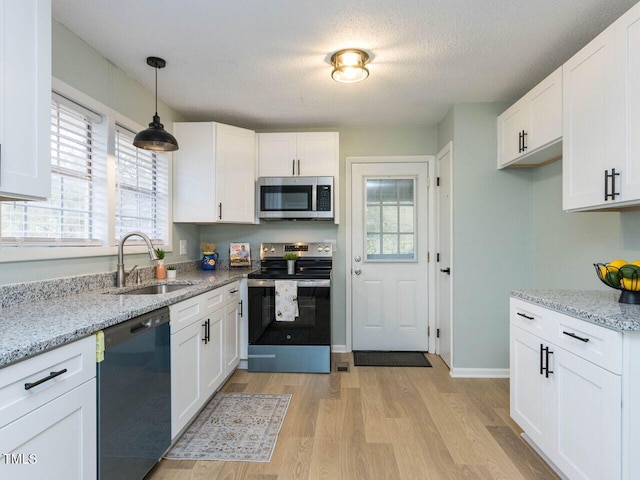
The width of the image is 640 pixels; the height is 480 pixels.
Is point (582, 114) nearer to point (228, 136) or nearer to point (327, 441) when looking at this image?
point (327, 441)

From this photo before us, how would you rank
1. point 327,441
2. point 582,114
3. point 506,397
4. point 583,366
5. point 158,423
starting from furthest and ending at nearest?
point 506,397 → point 327,441 → point 582,114 → point 158,423 → point 583,366

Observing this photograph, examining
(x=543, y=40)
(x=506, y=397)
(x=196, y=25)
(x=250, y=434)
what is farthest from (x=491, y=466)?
(x=196, y=25)

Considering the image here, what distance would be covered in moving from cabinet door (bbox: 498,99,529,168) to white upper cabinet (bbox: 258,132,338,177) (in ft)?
4.64

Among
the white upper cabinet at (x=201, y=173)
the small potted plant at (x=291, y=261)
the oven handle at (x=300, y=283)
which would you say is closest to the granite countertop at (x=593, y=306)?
the oven handle at (x=300, y=283)

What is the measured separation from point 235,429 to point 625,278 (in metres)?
2.21

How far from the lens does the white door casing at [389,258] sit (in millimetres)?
3631

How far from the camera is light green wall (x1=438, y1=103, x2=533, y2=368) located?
2.99 metres

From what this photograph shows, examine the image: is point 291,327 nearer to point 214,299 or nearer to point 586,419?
point 214,299

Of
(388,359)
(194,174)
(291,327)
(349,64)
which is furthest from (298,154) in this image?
(388,359)

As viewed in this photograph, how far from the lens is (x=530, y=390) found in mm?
1892

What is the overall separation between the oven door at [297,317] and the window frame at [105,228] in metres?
0.91

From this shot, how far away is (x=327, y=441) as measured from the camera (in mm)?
2049

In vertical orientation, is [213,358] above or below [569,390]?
below

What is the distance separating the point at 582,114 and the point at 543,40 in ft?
1.81
